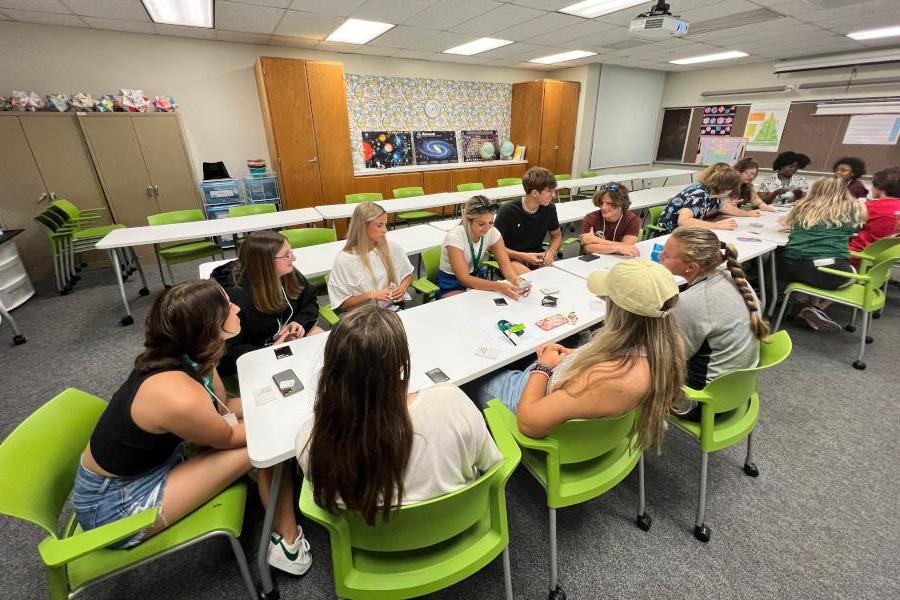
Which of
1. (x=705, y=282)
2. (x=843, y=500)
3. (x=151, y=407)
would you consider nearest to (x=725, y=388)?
(x=705, y=282)

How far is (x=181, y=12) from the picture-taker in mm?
3900

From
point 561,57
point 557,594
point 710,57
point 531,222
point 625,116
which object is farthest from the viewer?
point 625,116

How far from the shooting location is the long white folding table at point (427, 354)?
4.08ft

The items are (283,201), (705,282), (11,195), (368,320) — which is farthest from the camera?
(283,201)

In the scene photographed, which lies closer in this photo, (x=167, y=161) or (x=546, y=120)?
(x=167, y=161)

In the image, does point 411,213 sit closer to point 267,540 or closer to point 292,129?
point 292,129

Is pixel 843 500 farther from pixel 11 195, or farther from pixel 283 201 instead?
pixel 11 195

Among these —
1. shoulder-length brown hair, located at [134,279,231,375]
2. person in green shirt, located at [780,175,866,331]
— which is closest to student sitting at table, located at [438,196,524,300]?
shoulder-length brown hair, located at [134,279,231,375]

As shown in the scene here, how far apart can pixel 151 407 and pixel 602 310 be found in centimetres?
188

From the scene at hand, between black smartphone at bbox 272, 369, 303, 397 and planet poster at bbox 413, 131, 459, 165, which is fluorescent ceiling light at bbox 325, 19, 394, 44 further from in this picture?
black smartphone at bbox 272, 369, 303, 397

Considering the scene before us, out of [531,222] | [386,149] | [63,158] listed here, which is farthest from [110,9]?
[531,222]

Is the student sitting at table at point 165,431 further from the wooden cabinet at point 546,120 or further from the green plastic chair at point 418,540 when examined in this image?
the wooden cabinet at point 546,120

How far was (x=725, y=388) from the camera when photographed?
1434mm

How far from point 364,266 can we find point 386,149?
16.7 ft
